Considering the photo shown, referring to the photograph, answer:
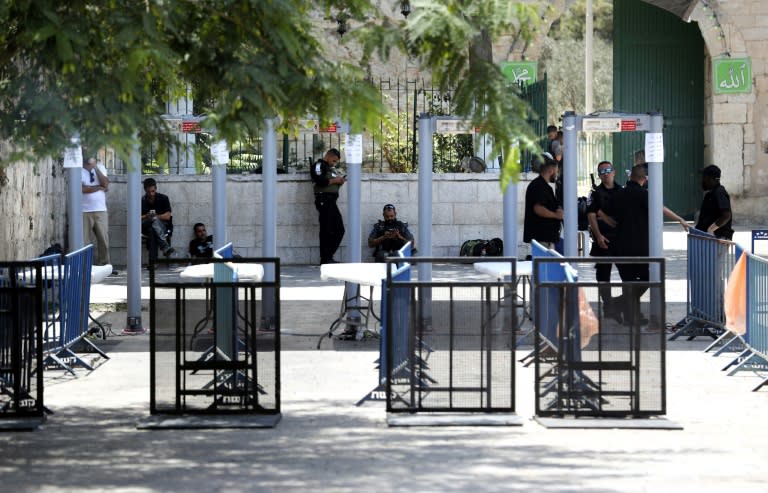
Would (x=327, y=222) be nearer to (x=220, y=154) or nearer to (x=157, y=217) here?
(x=157, y=217)

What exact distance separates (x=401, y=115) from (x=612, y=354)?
13.6 meters

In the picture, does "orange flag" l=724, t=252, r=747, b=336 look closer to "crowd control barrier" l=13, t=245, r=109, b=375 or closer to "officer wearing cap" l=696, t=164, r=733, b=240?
"officer wearing cap" l=696, t=164, r=733, b=240

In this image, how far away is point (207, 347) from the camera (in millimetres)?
10406

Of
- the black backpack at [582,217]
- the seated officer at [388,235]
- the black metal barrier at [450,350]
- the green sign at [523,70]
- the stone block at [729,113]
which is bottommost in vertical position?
the black metal barrier at [450,350]

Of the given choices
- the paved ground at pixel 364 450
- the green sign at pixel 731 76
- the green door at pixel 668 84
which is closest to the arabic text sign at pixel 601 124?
the paved ground at pixel 364 450

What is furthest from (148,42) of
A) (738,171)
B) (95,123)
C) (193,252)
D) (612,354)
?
(738,171)

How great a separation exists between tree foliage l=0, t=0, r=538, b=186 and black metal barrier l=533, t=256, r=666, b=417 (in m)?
1.86

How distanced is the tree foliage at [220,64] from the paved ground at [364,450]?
1905 mm

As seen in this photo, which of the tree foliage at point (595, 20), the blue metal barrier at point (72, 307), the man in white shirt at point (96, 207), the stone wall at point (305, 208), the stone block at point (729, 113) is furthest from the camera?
the tree foliage at point (595, 20)

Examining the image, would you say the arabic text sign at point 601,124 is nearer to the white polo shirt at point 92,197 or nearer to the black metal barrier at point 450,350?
the black metal barrier at point 450,350

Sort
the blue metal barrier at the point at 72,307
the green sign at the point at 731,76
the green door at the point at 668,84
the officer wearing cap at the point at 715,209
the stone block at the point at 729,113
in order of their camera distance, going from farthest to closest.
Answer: the green door at the point at 668,84
the stone block at the point at 729,113
the green sign at the point at 731,76
the officer wearing cap at the point at 715,209
the blue metal barrier at the point at 72,307

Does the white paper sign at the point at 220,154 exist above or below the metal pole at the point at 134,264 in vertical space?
above

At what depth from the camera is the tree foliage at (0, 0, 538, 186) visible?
8.23m

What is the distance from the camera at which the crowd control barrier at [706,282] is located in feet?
44.2
